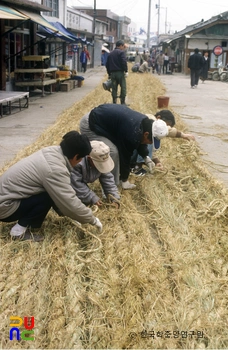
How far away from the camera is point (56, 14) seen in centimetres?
2331

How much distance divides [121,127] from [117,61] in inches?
278

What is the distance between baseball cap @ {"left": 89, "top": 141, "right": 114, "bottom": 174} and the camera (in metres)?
4.21

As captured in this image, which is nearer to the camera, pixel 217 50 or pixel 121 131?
pixel 121 131

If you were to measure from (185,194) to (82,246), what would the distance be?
186 cm

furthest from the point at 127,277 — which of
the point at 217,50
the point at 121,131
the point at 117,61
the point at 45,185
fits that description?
the point at 217,50

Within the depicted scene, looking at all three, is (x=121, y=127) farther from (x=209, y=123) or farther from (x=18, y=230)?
(x=209, y=123)

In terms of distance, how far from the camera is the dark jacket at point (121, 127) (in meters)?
4.67

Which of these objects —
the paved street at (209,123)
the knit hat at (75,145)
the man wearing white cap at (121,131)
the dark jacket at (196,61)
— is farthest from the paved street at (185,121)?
the dark jacket at (196,61)

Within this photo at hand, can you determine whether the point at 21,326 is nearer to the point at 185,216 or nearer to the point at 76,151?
the point at 76,151

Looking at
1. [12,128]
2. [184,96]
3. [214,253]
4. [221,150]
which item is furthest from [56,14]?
[214,253]

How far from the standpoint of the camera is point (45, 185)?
3.55m

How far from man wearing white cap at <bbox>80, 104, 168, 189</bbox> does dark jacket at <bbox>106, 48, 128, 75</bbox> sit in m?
6.64

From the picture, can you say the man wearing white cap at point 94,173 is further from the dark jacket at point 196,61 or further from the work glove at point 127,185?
the dark jacket at point 196,61

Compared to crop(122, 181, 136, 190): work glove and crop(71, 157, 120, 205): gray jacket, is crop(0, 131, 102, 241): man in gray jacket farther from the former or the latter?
crop(122, 181, 136, 190): work glove
